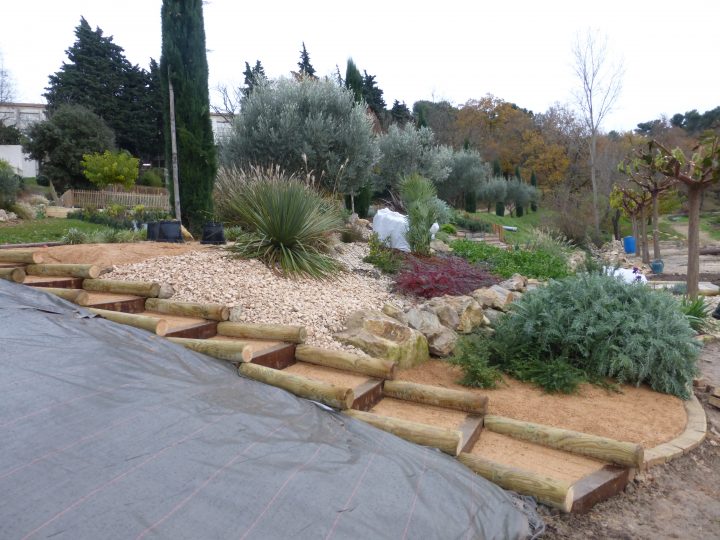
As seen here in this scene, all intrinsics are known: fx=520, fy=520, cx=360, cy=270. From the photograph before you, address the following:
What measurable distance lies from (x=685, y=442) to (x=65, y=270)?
17.3 feet

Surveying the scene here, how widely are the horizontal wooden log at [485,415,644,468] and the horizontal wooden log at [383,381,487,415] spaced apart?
11cm

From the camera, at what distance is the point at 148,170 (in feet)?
103

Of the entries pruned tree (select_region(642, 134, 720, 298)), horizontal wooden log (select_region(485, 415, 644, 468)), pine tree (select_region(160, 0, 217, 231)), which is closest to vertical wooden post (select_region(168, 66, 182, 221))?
pine tree (select_region(160, 0, 217, 231))

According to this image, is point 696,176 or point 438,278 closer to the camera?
point 438,278

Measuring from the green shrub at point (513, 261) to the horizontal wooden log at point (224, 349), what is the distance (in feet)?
17.3

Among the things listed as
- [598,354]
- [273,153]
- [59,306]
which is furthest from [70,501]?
[273,153]

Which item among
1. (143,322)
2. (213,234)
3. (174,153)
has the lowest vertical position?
(143,322)

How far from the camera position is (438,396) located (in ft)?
11.4

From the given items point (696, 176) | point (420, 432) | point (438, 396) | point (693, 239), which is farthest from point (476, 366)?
point (696, 176)

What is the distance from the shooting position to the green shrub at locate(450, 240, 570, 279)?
833 centimetres

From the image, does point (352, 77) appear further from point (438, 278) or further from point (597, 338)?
point (597, 338)

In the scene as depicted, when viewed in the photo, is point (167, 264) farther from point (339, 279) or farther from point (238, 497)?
point (238, 497)

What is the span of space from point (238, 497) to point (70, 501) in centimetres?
49

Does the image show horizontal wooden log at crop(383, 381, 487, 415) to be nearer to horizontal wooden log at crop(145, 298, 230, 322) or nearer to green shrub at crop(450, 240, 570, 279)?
horizontal wooden log at crop(145, 298, 230, 322)
